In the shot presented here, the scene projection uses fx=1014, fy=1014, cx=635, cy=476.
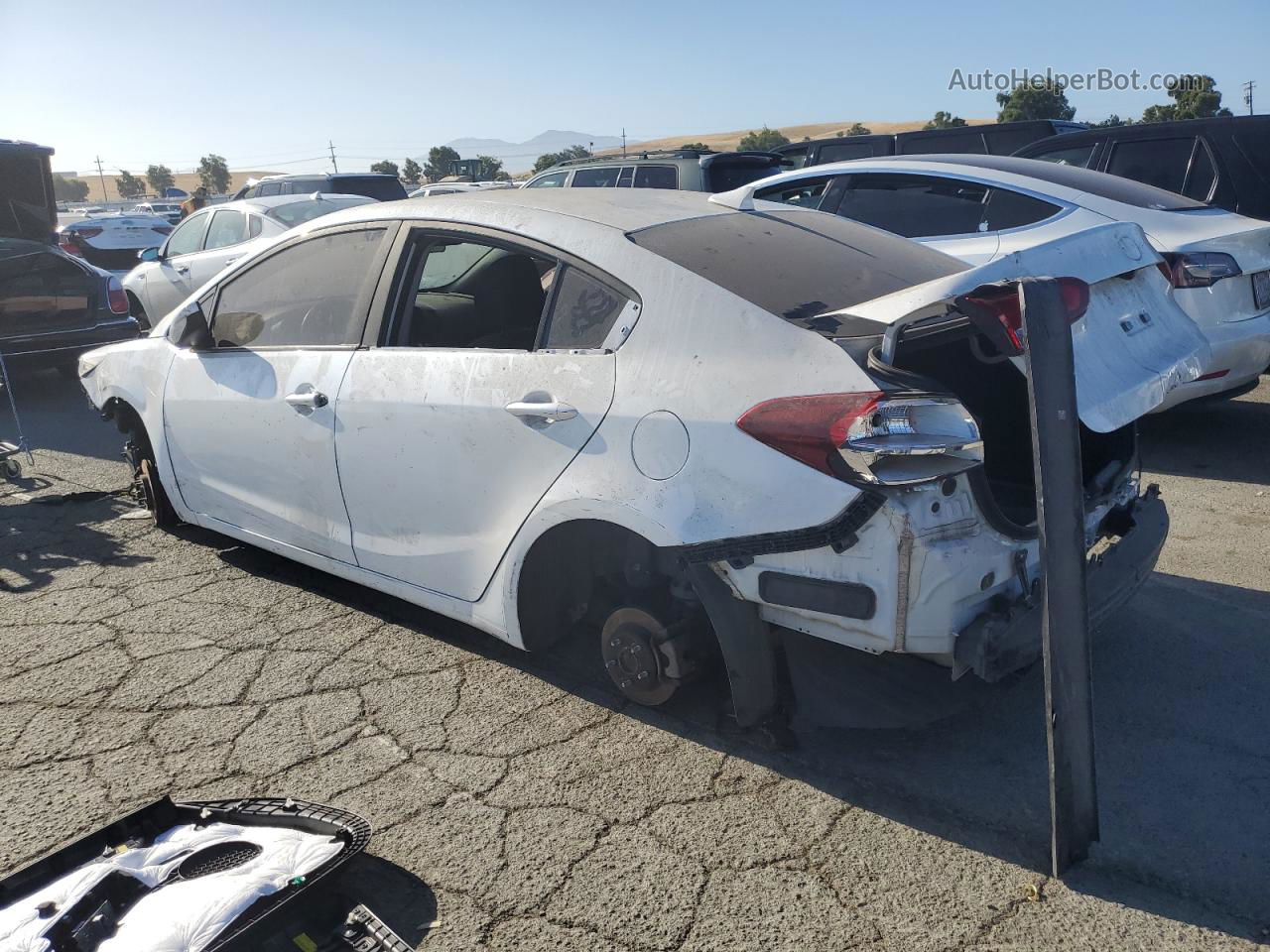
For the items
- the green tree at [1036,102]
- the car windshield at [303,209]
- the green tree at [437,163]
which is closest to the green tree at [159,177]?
the green tree at [437,163]

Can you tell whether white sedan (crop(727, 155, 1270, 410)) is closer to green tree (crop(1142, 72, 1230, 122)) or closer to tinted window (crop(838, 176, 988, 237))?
tinted window (crop(838, 176, 988, 237))

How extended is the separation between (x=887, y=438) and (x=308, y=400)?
2192mm

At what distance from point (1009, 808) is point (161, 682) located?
2832mm

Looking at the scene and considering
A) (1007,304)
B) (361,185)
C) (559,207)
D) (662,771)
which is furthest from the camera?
(361,185)

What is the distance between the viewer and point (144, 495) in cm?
527

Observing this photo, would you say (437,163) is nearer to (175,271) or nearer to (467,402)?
(175,271)

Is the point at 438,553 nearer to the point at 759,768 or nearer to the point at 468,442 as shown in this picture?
the point at 468,442

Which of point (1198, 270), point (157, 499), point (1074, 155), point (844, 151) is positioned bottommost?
point (157, 499)

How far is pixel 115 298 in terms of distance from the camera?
29.8ft

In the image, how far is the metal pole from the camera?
235 centimetres

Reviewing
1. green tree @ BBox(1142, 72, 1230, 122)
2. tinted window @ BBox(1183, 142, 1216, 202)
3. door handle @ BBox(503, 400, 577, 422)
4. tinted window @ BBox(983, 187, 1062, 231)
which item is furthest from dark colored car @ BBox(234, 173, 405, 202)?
green tree @ BBox(1142, 72, 1230, 122)

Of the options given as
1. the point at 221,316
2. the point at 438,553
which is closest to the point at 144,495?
the point at 221,316

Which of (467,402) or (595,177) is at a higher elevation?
(595,177)

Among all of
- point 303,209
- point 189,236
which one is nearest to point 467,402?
point 303,209
